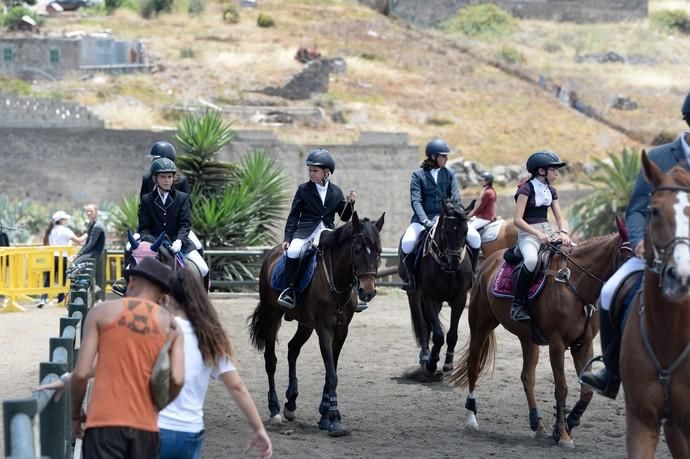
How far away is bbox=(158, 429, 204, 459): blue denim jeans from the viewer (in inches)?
279

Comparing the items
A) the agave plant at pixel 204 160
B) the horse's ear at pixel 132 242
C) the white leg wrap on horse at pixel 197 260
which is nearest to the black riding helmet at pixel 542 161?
the white leg wrap on horse at pixel 197 260

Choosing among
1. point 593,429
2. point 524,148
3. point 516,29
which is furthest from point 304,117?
point 593,429

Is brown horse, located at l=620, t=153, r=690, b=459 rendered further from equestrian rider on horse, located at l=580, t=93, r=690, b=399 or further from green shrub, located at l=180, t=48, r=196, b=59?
green shrub, located at l=180, t=48, r=196, b=59

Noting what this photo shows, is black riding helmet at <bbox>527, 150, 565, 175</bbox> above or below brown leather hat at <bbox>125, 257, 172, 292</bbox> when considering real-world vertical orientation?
below

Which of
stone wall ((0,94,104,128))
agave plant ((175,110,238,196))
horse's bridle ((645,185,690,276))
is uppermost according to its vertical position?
horse's bridle ((645,185,690,276))

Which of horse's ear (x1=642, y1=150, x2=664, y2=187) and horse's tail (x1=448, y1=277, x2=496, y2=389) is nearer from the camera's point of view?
horse's ear (x1=642, y1=150, x2=664, y2=187)

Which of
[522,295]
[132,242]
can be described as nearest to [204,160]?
[132,242]

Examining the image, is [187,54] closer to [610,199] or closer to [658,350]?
[610,199]

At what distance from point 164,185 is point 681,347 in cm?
784

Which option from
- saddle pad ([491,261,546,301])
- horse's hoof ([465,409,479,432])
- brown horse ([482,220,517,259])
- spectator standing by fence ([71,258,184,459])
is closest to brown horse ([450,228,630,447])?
saddle pad ([491,261,546,301])

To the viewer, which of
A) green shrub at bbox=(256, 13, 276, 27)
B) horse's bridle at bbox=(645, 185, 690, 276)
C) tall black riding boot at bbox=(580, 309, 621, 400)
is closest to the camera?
horse's bridle at bbox=(645, 185, 690, 276)

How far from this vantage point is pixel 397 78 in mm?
79312

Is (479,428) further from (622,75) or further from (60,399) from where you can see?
(622,75)

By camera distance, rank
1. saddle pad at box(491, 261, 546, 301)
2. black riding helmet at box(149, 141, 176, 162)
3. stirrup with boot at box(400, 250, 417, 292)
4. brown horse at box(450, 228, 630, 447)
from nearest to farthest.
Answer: brown horse at box(450, 228, 630, 447) → saddle pad at box(491, 261, 546, 301) → black riding helmet at box(149, 141, 176, 162) → stirrup with boot at box(400, 250, 417, 292)
